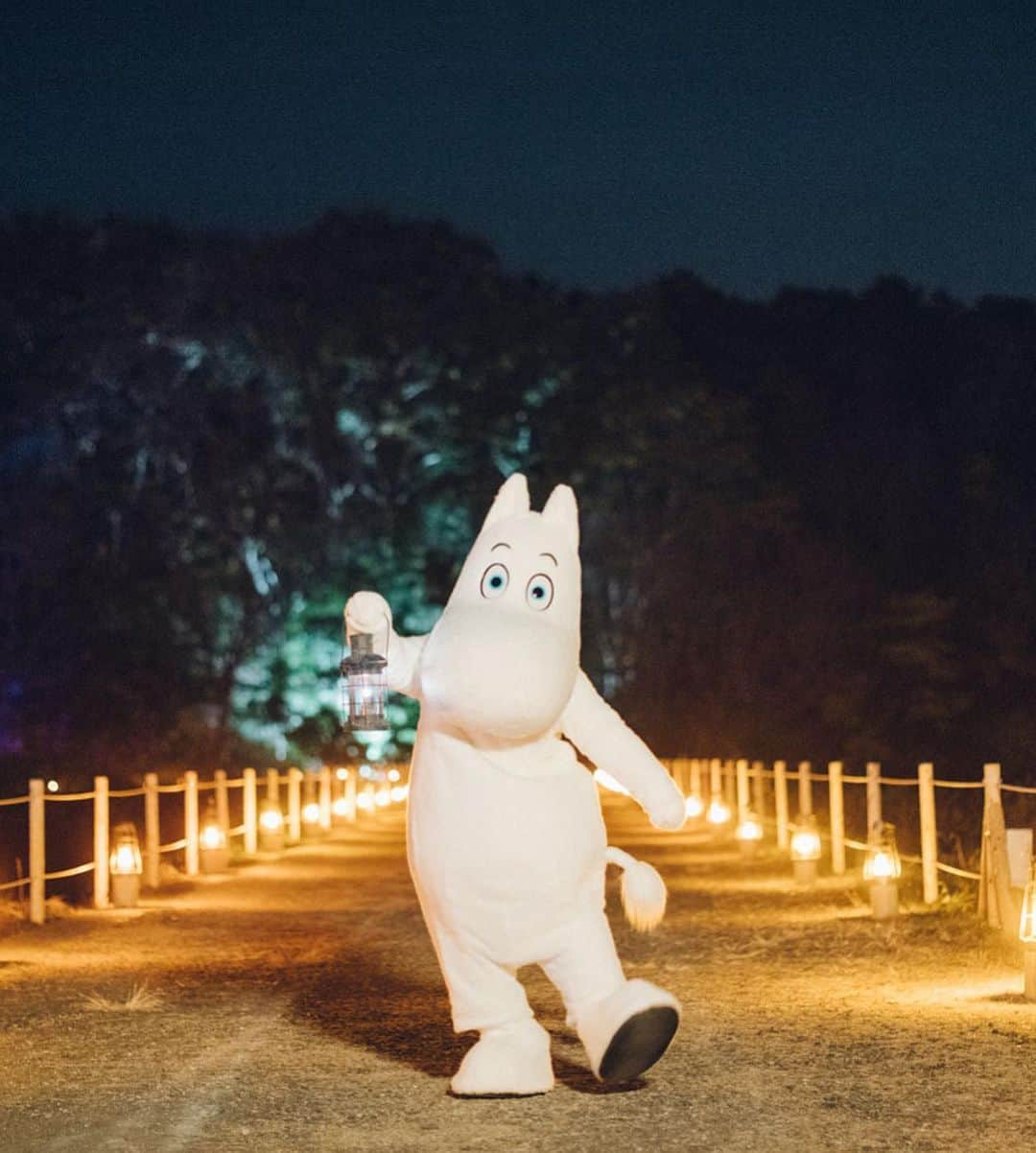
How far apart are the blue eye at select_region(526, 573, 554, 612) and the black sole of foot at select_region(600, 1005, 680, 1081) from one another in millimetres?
1655

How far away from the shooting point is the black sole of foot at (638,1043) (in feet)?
24.1

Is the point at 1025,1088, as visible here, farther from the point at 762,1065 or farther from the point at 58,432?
the point at 58,432

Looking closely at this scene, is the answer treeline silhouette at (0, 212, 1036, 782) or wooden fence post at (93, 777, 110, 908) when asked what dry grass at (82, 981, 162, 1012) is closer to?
wooden fence post at (93, 777, 110, 908)

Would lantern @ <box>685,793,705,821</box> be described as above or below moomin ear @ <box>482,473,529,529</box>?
below

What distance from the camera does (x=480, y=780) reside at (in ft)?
25.9

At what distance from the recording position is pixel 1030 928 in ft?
32.8

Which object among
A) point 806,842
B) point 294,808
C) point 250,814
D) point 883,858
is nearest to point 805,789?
point 806,842

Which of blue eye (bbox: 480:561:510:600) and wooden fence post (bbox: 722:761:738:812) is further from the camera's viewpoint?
wooden fence post (bbox: 722:761:738:812)

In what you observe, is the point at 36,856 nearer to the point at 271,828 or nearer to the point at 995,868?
the point at 995,868

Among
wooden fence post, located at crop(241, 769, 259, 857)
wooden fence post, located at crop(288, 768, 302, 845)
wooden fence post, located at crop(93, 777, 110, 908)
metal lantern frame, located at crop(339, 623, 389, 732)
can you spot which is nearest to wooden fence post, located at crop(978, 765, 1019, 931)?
metal lantern frame, located at crop(339, 623, 389, 732)

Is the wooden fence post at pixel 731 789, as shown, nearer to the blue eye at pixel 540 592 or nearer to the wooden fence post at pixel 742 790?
the wooden fence post at pixel 742 790

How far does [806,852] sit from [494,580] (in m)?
11.5

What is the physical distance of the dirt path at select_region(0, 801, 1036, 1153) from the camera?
24.0 feet

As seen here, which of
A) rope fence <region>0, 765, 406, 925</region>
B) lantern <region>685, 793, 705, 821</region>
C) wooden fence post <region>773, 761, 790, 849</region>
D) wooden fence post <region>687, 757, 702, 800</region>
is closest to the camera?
rope fence <region>0, 765, 406, 925</region>
